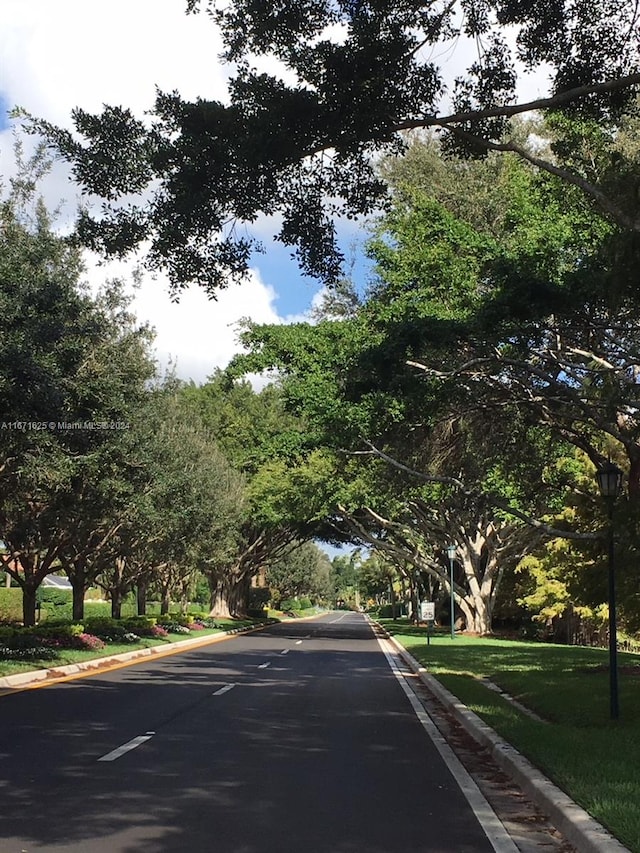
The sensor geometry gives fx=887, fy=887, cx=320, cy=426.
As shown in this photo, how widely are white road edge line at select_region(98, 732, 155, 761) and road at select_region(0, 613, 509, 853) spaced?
21 millimetres

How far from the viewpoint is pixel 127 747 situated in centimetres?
974

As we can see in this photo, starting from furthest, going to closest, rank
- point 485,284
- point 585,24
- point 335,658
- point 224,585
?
point 224,585, point 335,658, point 485,284, point 585,24

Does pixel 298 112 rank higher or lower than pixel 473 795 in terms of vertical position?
higher

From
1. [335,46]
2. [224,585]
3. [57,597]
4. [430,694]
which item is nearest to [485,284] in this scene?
[430,694]

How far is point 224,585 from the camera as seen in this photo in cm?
5750

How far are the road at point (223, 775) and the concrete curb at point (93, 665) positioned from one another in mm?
1030

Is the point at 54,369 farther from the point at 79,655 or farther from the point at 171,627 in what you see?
the point at 171,627

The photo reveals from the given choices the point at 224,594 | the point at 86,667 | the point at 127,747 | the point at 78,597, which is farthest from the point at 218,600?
the point at 127,747

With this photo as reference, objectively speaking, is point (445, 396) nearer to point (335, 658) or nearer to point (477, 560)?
point (335, 658)

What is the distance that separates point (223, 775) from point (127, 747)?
181cm

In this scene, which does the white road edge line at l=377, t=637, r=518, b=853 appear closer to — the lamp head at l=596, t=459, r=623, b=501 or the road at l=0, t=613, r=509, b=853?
the road at l=0, t=613, r=509, b=853

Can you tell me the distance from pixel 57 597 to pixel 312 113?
6055 cm

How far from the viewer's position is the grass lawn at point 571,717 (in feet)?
22.7

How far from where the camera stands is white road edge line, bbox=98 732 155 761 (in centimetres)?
911
